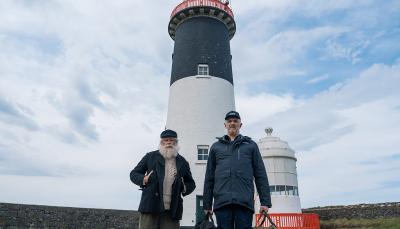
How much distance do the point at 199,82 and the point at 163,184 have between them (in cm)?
1175

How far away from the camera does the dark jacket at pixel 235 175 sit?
13.3 ft

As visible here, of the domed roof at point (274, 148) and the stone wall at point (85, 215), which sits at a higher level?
the domed roof at point (274, 148)

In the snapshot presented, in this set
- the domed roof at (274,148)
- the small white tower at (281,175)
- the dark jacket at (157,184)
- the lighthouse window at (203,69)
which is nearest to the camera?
the dark jacket at (157,184)

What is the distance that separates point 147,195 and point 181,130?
1111cm

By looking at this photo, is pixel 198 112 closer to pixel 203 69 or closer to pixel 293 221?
pixel 203 69

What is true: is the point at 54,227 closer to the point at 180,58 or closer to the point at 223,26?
the point at 180,58

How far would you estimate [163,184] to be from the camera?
4555mm

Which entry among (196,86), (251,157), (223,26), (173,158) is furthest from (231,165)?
(223,26)

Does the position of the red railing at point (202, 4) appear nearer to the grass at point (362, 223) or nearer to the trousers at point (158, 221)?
the grass at point (362, 223)

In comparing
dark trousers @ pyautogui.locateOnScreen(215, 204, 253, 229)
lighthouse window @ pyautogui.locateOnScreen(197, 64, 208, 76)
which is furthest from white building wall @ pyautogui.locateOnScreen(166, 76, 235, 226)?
dark trousers @ pyautogui.locateOnScreen(215, 204, 253, 229)

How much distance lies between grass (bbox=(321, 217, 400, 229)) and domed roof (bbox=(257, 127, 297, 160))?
3646 millimetres

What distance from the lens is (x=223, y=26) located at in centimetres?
1809

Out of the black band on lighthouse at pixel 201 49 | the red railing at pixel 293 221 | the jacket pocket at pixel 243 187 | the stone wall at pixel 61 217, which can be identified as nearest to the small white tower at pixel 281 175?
the red railing at pixel 293 221

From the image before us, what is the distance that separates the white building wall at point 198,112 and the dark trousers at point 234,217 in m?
10.6
